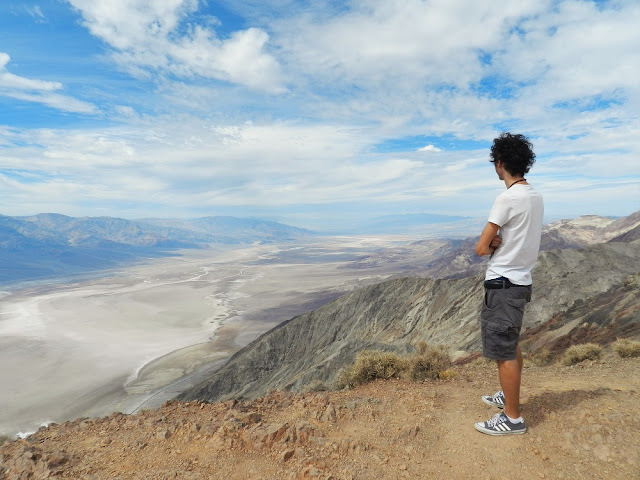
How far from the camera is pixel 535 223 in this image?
3180 millimetres

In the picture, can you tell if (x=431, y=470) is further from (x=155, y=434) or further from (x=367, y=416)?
(x=155, y=434)

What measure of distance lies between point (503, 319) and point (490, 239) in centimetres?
77

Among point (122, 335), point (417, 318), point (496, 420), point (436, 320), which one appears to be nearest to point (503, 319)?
point (496, 420)

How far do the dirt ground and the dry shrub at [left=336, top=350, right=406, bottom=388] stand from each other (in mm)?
1046

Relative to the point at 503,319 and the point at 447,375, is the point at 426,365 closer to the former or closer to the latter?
the point at 447,375

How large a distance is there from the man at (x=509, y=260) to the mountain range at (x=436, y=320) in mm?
7867

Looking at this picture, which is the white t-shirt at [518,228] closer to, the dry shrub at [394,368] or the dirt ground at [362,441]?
the dirt ground at [362,441]

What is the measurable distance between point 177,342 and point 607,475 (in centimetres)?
5143

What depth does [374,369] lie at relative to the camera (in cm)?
607

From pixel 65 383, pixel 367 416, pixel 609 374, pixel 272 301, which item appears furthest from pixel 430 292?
pixel 272 301

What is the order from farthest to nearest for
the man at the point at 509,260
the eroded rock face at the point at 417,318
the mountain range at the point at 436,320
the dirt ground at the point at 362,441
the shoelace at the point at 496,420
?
the eroded rock face at the point at 417,318, the mountain range at the point at 436,320, the shoelace at the point at 496,420, the man at the point at 509,260, the dirt ground at the point at 362,441

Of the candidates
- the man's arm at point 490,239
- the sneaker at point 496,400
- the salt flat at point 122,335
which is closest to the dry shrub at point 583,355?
the sneaker at point 496,400

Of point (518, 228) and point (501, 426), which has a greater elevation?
point (518, 228)

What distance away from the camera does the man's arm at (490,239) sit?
10.4 ft
